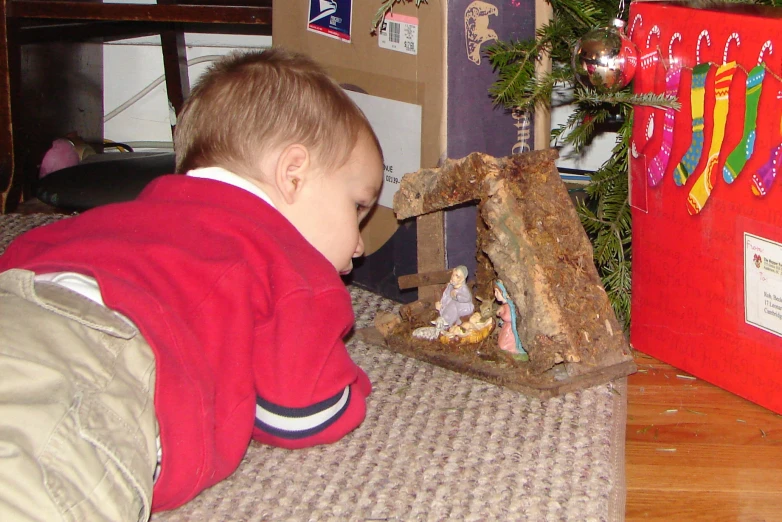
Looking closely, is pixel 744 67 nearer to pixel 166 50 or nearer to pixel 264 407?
pixel 264 407

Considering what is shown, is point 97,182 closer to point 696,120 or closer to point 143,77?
point 143,77

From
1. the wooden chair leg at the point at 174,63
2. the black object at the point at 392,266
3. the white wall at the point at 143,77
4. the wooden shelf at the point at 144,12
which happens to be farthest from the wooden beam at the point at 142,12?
the black object at the point at 392,266

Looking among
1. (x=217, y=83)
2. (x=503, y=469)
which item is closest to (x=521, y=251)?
(x=503, y=469)

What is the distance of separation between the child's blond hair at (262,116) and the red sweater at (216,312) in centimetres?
9

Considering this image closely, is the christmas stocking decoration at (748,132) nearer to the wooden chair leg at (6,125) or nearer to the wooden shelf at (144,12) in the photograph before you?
the wooden shelf at (144,12)

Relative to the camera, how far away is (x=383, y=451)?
0.92 meters

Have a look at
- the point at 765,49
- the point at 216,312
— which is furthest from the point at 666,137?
the point at 216,312

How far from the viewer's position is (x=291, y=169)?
38.6 inches

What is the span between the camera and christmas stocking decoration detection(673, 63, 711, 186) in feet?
3.07

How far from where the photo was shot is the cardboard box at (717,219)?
89 cm

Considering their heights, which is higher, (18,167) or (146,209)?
(146,209)

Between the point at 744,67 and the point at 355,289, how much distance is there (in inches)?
27.1

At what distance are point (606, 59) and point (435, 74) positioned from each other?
232 millimetres

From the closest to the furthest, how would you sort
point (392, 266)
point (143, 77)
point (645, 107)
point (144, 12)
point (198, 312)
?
point (198, 312) → point (645, 107) → point (392, 266) → point (144, 12) → point (143, 77)
